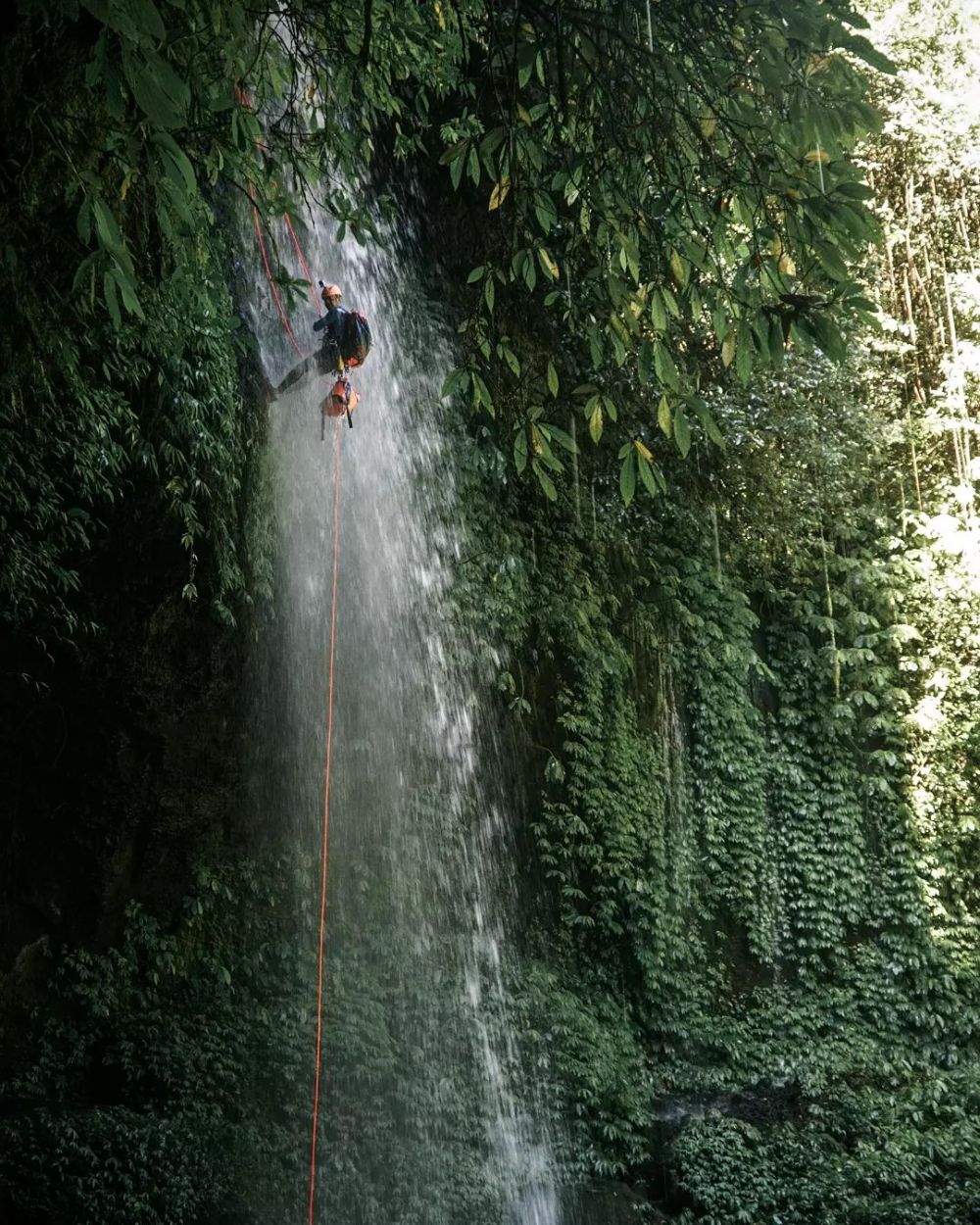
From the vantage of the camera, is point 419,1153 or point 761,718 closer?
point 419,1153

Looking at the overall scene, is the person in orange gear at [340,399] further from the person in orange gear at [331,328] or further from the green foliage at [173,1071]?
the green foliage at [173,1071]

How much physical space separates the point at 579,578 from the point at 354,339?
3.38m

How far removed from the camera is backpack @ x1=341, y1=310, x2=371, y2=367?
7.77 metres

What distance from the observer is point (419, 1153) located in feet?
22.6

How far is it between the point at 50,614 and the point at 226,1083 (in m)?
2.98

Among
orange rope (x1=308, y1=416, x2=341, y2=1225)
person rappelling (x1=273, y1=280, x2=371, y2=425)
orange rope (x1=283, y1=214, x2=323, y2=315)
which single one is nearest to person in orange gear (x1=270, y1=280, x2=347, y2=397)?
person rappelling (x1=273, y1=280, x2=371, y2=425)

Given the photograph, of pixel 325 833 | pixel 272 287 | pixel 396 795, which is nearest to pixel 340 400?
pixel 272 287

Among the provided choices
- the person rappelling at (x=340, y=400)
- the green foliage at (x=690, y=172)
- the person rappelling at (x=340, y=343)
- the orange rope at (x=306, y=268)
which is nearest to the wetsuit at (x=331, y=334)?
the person rappelling at (x=340, y=343)

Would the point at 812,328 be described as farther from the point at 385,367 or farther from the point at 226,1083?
the point at 385,367

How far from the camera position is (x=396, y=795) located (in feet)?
28.5

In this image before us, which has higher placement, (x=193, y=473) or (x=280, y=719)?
(x=193, y=473)

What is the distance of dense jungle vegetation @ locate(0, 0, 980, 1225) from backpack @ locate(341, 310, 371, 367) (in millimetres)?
797

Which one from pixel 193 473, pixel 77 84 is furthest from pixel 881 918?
pixel 77 84

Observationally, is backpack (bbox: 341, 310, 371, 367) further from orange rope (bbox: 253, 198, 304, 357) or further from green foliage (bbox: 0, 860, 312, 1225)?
green foliage (bbox: 0, 860, 312, 1225)
